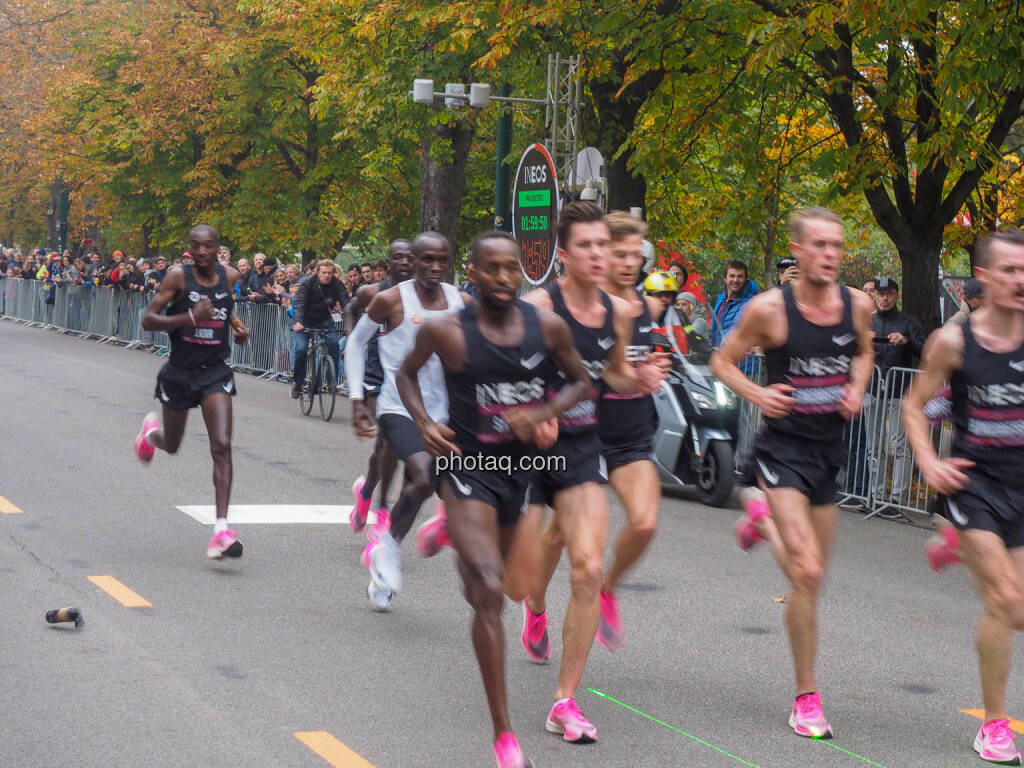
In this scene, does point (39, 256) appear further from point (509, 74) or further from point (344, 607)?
point (344, 607)

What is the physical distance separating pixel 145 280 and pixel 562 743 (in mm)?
23339

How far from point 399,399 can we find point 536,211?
31.4ft

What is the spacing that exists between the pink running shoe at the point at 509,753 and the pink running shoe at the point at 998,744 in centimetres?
183

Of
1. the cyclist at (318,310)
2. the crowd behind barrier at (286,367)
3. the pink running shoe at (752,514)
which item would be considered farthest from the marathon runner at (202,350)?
the cyclist at (318,310)

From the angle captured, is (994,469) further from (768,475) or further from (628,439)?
(628,439)

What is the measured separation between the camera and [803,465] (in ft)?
19.5

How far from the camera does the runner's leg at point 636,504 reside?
20.7ft

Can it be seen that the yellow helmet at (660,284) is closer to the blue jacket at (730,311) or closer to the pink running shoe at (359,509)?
the blue jacket at (730,311)

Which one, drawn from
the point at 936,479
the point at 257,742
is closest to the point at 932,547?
the point at 936,479

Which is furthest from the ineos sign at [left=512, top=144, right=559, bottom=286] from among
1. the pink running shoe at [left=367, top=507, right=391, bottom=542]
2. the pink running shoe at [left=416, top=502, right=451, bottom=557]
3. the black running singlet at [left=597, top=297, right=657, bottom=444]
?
the pink running shoe at [left=416, top=502, right=451, bottom=557]

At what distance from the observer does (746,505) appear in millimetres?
6355

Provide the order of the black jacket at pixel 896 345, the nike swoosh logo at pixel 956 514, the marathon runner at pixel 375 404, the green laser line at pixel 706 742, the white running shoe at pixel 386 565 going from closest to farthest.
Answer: the green laser line at pixel 706 742 < the nike swoosh logo at pixel 956 514 < the white running shoe at pixel 386 565 < the marathon runner at pixel 375 404 < the black jacket at pixel 896 345

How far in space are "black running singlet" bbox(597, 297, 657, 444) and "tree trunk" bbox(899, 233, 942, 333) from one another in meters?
9.31

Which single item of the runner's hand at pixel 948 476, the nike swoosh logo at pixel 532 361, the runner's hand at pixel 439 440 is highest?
the nike swoosh logo at pixel 532 361
